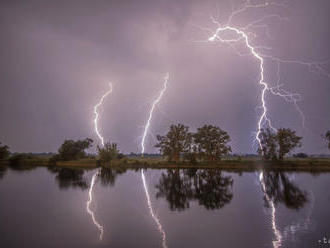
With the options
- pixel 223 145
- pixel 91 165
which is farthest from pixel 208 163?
pixel 91 165

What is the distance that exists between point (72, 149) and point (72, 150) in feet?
0.64

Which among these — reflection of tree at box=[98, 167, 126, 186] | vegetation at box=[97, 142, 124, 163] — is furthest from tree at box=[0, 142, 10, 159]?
reflection of tree at box=[98, 167, 126, 186]

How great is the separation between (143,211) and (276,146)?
38618 millimetres

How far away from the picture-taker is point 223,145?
4338 cm

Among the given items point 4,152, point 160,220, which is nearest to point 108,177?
point 160,220

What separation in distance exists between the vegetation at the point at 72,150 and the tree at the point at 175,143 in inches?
636

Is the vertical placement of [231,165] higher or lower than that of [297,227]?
higher

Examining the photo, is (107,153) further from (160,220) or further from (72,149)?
(160,220)

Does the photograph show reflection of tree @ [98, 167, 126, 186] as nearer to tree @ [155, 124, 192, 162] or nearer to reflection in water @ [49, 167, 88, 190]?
reflection in water @ [49, 167, 88, 190]

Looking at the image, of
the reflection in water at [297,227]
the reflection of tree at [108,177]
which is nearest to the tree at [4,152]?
the reflection of tree at [108,177]

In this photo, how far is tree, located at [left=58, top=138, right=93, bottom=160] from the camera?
4925cm

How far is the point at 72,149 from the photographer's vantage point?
50.1 metres

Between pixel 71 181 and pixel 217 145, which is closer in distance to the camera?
pixel 71 181

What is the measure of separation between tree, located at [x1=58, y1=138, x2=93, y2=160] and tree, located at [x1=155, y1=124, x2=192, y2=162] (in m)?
16.1
